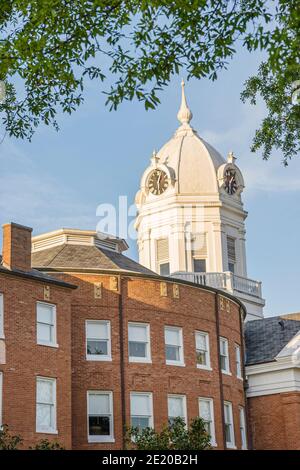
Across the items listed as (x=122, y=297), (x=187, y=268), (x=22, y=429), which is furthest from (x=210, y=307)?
(x=187, y=268)

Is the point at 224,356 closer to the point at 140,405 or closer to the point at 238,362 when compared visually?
the point at 238,362

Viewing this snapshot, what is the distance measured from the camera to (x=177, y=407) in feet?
126

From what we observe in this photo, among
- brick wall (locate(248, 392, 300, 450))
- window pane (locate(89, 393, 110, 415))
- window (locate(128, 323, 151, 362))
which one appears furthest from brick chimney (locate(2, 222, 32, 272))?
brick wall (locate(248, 392, 300, 450))

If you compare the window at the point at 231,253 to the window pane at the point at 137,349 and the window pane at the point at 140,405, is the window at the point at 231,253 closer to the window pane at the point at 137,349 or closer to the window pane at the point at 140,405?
the window pane at the point at 137,349

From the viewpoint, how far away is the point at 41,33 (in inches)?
571

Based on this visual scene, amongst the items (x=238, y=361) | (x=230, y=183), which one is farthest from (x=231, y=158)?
(x=238, y=361)

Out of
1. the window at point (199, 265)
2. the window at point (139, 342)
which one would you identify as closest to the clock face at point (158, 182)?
the window at point (199, 265)

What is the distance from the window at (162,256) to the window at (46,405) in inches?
1033

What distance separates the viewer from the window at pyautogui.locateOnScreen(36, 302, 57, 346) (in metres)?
34.4

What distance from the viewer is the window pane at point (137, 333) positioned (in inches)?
1501

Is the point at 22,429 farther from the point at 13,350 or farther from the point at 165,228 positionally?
the point at 165,228

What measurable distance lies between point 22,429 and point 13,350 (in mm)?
2961

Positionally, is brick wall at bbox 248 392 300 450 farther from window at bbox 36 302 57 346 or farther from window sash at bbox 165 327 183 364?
window at bbox 36 302 57 346

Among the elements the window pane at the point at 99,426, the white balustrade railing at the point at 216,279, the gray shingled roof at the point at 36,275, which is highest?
the white balustrade railing at the point at 216,279
